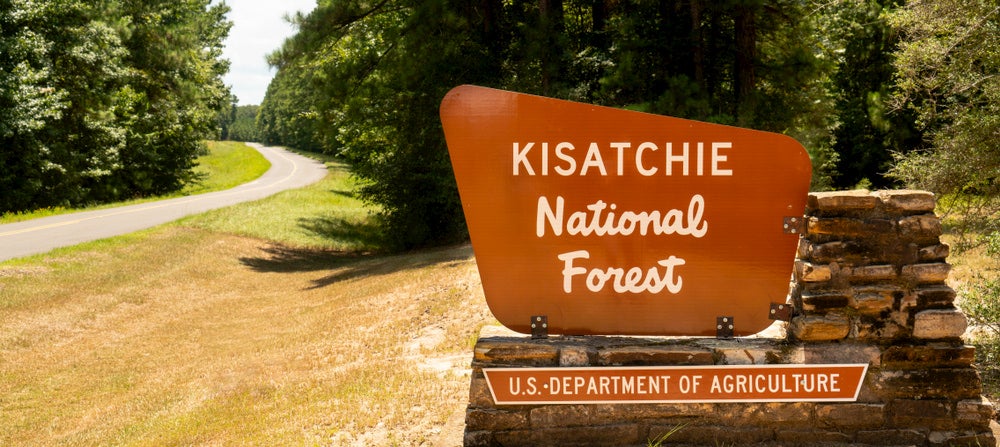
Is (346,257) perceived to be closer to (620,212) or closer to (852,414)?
(620,212)

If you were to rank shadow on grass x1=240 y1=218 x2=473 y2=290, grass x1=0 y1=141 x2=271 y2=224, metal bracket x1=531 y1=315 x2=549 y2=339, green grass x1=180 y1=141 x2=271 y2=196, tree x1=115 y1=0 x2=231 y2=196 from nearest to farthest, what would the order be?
metal bracket x1=531 y1=315 x2=549 y2=339
shadow on grass x1=240 y1=218 x2=473 y2=290
grass x1=0 y1=141 x2=271 y2=224
tree x1=115 y1=0 x2=231 y2=196
green grass x1=180 y1=141 x2=271 y2=196

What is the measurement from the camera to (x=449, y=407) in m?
5.77

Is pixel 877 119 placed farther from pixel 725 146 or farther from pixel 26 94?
pixel 26 94

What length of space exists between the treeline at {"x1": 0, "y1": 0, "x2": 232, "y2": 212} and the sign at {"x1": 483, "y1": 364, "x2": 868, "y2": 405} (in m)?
25.9

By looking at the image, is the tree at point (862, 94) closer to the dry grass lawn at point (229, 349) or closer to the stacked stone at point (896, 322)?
the dry grass lawn at point (229, 349)

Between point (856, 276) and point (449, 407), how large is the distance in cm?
298

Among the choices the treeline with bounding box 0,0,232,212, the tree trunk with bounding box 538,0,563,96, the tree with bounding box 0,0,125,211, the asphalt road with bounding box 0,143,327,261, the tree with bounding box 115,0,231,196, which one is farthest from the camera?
the tree with bounding box 115,0,231,196

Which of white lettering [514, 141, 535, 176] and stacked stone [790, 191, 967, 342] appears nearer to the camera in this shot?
stacked stone [790, 191, 967, 342]

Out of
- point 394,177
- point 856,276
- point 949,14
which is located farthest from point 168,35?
point 856,276

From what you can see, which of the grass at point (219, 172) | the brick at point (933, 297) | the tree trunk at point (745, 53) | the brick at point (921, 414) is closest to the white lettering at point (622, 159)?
the brick at point (933, 297)

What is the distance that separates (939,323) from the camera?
3.99 metres

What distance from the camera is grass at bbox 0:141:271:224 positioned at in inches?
1072

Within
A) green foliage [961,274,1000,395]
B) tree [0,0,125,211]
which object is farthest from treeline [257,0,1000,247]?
tree [0,0,125,211]

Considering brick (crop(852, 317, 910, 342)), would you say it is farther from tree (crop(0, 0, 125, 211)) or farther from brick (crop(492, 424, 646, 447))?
tree (crop(0, 0, 125, 211))
